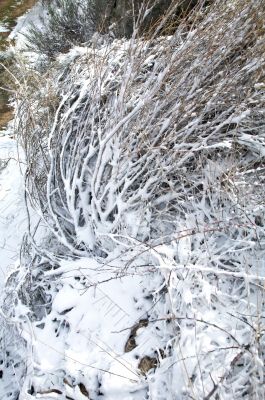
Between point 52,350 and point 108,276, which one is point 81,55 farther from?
point 52,350

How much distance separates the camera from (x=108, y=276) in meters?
3.11

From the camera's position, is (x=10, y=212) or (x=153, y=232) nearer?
(x=153, y=232)

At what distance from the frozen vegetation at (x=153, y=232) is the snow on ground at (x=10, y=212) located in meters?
0.71

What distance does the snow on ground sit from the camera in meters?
→ 4.46

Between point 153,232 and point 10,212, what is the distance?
7.99 feet

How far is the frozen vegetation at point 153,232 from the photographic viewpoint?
2570mm

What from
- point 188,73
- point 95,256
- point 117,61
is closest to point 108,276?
point 95,256

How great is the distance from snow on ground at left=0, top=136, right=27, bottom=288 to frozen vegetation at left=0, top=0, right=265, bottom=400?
71cm

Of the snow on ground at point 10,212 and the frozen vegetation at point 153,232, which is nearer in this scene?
the frozen vegetation at point 153,232

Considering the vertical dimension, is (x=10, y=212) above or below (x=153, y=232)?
below

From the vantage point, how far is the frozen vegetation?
2570 millimetres

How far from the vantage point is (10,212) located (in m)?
5.09

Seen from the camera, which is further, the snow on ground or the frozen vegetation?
the snow on ground

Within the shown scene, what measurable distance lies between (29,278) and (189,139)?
67.7 inches
